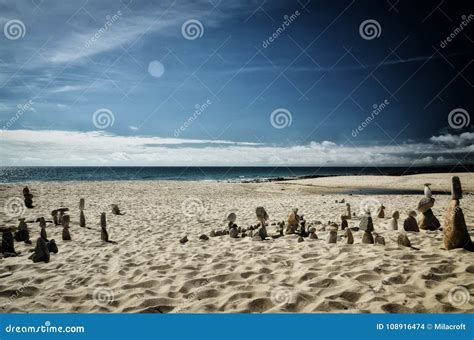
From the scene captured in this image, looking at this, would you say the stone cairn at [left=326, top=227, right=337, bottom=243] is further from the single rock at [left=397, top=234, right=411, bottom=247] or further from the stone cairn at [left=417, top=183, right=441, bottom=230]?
the stone cairn at [left=417, top=183, right=441, bottom=230]

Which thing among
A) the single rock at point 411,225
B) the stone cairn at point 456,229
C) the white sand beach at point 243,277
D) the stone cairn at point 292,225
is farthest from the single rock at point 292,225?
the stone cairn at point 456,229

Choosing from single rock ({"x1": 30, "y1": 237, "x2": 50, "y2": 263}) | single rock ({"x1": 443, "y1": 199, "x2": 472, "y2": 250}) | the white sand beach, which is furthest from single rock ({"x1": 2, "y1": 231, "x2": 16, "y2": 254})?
single rock ({"x1": 443, "y1": 199, "x2": 472, "y2": 250})

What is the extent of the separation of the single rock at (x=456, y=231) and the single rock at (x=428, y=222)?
5.90ft

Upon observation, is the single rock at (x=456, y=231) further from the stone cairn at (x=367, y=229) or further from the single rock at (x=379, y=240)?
the stone cairn at (x=367, y=229)

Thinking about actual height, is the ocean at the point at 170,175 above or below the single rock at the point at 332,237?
above

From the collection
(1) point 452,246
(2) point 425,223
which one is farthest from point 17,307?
(2) point 425,223

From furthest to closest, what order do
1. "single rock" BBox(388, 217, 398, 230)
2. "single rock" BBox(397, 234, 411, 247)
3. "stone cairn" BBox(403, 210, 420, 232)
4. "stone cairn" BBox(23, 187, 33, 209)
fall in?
"stone cairn" BBox(23, 187, 33, 209)
"single rock" BBox(388, 217, 398, 230)
"stone cairn" BBox(403, 210, 420, 232)
"single rock" BBox(397, 234, 411, 247)

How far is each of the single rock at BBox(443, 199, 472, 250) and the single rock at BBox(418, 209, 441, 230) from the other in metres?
1.80

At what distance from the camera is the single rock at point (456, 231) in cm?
568

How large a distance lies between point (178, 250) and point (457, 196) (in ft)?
18.0

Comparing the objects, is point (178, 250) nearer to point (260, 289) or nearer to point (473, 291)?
point (260, 289)

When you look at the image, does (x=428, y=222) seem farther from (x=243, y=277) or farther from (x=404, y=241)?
(x=243, y=277)

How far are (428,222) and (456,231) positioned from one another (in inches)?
76.9

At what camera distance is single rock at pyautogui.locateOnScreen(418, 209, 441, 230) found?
7.52m
